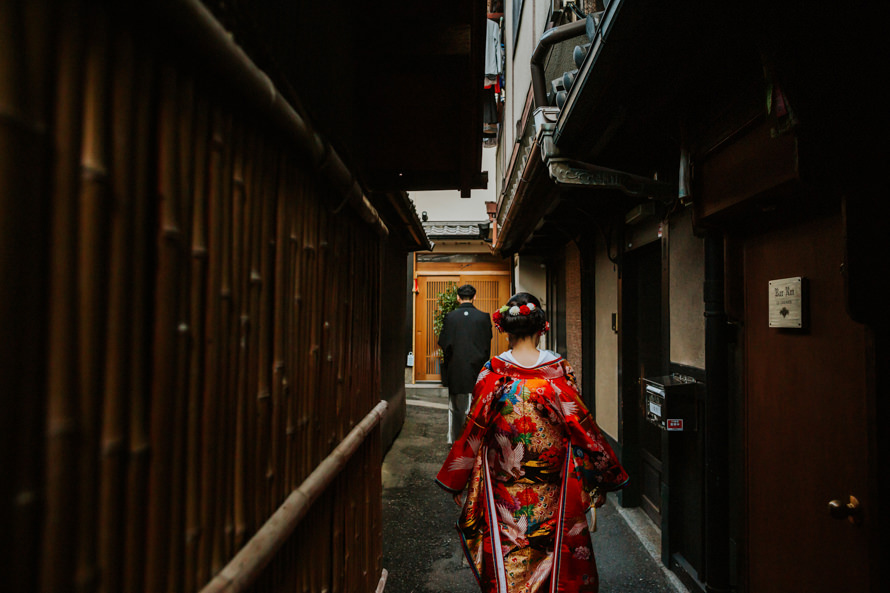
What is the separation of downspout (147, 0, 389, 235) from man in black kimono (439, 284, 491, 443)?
5557mm

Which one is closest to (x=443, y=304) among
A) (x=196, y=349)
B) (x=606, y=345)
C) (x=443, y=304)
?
(x=443, y=304)

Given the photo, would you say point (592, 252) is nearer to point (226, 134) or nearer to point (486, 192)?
point (226, 134)

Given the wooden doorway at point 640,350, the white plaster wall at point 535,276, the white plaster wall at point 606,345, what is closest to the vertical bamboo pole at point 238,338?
the wooden doorway at point 640,350

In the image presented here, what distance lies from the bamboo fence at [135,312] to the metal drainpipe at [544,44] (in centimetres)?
353

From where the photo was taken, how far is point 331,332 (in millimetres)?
1651

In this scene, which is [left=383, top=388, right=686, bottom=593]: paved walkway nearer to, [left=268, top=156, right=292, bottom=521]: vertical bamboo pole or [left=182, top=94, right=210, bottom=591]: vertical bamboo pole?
[left=268, top=156, right=292, bottom=521]: vertical bamboo pole

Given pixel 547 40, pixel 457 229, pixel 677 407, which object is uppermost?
pixel 547 40

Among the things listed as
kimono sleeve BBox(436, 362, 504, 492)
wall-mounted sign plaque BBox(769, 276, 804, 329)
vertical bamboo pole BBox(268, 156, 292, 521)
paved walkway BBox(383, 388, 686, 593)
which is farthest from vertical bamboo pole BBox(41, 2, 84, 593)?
paved walkway BBox(383, 388, 686, 593)

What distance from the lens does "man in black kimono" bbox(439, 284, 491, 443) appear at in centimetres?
675

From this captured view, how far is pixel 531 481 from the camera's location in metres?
2.82

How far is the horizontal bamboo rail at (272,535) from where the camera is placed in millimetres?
893

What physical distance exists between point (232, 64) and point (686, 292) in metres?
3.77

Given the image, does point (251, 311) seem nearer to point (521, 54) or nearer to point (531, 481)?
point (531, 481)

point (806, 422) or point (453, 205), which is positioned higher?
point (453, 205)
